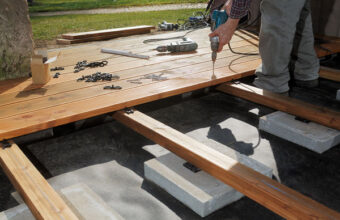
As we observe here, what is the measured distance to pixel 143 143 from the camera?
91.7 inches

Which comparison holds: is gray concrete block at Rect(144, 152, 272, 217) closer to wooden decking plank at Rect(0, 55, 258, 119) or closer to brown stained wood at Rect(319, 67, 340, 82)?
wooden decking plank at Rect(0, 55, 258, 119)

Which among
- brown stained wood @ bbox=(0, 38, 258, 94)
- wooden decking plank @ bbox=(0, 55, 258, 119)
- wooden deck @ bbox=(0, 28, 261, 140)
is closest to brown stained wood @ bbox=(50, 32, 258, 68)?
wooden deck @ bbox=(0, 28, 261, 140)

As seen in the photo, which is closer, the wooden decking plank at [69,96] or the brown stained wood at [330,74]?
the wooden decking plank at [69,96]

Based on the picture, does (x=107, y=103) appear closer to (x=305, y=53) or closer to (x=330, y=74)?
(x=305, y=53)

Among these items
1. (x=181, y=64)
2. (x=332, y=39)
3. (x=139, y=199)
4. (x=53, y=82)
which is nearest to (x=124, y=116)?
(x=139, y=199)

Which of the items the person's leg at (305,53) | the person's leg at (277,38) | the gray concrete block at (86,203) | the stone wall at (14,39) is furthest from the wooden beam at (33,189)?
the person's leg at (305,53)

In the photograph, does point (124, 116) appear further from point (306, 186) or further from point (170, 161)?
point (306, 186)

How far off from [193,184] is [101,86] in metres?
1.26

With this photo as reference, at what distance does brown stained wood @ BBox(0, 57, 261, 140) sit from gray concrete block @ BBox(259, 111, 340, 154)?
592 mm

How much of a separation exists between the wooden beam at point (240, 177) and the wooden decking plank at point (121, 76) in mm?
734

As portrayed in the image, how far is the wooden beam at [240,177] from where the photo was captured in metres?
1.37

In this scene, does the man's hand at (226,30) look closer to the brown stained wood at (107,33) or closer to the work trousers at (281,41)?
the work trousers at (281,41)

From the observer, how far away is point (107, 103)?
7.48 feet

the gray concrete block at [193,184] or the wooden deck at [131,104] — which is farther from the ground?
the wooden deck at [131,104]
